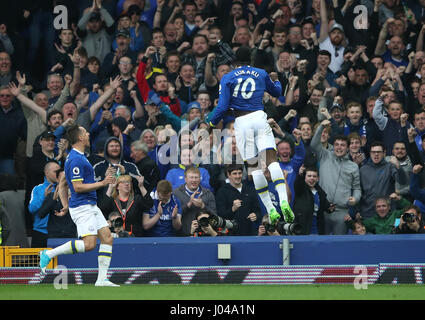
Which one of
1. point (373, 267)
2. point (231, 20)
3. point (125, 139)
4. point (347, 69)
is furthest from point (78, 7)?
point (373, 267)

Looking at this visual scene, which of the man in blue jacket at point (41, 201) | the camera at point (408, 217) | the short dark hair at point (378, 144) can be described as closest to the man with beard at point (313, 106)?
the short dark hair at point (378, 144)

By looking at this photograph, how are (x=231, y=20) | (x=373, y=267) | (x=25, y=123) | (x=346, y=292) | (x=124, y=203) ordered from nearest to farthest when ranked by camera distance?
1. (x=346, y=292)
2. (x=373, y=267)
3. (x=124, y=203)
4. (x=25, y=123)
5. (x=231, y=20)

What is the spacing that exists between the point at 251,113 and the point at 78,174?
2780mm

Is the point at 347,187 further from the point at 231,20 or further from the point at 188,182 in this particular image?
the point at 231,20

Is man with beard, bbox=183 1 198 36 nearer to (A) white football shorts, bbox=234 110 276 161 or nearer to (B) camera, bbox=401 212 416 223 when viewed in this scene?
(A) white football shorts, bbox=234 110 276 161

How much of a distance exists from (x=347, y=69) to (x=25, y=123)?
6.76m

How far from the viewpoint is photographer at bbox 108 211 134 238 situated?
14.6m

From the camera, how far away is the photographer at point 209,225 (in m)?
13.9

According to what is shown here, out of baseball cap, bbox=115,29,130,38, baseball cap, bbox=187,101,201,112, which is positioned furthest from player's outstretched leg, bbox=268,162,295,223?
baseball cap, bbox=115,29,130,38

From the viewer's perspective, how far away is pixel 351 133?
16.6m

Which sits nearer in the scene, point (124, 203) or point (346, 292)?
point (346, 292)

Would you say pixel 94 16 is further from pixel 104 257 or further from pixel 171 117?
pixel 104 257

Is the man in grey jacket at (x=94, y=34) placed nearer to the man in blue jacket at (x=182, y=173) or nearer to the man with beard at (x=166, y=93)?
the man with beard at (x=166, y=93)

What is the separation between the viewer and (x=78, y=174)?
498 inches
